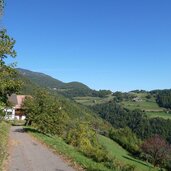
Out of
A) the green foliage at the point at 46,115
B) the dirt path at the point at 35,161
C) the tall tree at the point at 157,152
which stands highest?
the green foliage at the point at 46,115

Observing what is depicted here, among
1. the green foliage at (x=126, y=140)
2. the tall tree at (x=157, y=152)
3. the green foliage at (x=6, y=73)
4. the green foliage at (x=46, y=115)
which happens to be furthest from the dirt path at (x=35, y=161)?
the green foliage at (x=126, y=140)

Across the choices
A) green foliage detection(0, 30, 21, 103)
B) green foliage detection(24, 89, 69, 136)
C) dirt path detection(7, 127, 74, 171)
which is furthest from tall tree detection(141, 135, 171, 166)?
green foliage detection(0, 30, 21, 103)

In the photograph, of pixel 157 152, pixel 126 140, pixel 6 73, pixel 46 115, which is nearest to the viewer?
pixel 6 73

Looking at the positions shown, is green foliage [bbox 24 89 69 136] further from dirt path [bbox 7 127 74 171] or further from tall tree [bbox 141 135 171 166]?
tall tree [bbox 141 135 171 166]

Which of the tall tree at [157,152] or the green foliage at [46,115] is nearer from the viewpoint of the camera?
the green foliage at [46,115]

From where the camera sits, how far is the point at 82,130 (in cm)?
5344

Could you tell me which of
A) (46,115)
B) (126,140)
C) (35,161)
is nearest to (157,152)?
(126,140)

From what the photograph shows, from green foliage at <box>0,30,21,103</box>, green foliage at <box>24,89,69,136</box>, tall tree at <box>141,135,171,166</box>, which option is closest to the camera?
green foliage at <box>0,30,21,103</box>

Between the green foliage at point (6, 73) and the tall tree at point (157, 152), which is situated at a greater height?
the green foliage at point (6, 73)

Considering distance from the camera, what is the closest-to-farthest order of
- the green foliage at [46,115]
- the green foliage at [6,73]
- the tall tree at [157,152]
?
the green foliage at [6,73], the green foliage at [46,115], the tall tree at [157,152]

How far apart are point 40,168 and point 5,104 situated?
3887 mm

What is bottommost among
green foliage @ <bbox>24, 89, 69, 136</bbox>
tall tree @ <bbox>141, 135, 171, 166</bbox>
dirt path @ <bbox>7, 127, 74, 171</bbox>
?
tall tree @ <bbox>141, 135, 171, 166</bbox>

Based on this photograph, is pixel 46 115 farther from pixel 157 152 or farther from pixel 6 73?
pixel 157 152

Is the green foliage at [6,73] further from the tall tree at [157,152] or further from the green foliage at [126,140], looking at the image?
the green foliage at [126,140]
